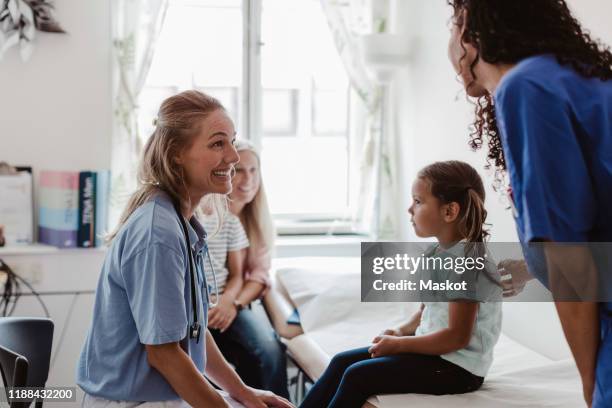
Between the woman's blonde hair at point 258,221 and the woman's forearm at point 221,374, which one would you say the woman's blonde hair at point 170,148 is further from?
the woman's blonde hair at point 258,221

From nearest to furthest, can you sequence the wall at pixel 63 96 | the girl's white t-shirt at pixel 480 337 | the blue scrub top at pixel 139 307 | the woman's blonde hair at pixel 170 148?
the blue scrub top at pixel 139 307 → the woman's blonde hair at pixel 170 148 → the girl's white t-shirt at pixel 480 337 → the wall at pixel 63 96

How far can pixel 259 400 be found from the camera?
1621mm

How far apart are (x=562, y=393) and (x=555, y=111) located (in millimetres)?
1051

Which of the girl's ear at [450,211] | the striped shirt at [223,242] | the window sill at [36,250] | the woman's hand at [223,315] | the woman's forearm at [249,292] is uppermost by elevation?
the girl's ear at [450,211]

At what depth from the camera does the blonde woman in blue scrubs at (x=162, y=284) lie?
1334 millimetres

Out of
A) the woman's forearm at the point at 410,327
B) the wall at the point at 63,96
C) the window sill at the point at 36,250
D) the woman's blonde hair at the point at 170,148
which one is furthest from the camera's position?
the wall at the point at 63,96

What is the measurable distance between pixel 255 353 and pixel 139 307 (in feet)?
3.95

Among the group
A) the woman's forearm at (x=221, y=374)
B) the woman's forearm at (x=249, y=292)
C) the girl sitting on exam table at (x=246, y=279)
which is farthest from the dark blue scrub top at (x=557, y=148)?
the woman's forearm at (x=249, y=292)

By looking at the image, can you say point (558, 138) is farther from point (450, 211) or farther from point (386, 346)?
point (386, 346)

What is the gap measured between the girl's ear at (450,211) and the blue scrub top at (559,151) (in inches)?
31.2

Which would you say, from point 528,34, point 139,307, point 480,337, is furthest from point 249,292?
point 528,34

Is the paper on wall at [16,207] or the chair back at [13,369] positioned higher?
the paper on wall at [16,207]

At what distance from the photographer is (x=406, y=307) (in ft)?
8.57

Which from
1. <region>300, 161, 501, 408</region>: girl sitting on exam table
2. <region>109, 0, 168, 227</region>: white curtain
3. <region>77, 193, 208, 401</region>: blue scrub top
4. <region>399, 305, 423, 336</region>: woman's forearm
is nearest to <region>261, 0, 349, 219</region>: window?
<region>109, 0, 168, 227</region>: white curtain
